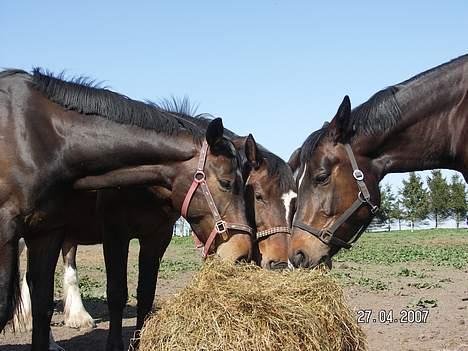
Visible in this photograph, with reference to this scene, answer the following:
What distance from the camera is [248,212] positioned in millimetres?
→ 5707

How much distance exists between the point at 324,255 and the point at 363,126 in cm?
106

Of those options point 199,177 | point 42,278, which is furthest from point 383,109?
point 42,278

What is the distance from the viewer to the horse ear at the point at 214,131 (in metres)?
4.82

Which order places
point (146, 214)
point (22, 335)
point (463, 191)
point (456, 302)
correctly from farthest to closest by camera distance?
point (463, 191) < point (456, 302) < point (22, 335) < point (146, 214)

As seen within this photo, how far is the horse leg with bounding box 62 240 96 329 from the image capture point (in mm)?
8148

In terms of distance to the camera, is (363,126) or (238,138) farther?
(238,138)

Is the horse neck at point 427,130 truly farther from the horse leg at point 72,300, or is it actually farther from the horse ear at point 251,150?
the horse leg at point 72,300

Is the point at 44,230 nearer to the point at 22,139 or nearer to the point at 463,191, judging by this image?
the point at 22,139

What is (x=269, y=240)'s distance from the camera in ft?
19.5

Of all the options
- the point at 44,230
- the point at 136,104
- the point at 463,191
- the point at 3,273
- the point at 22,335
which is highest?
the point at 463,191

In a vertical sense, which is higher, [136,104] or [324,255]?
[136,104]

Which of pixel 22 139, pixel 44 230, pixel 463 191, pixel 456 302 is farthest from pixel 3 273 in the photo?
pixel 463 191

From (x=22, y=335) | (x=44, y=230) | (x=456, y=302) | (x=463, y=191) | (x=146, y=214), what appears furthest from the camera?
(x=463, y=191)

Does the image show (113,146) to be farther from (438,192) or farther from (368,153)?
(438,192)
